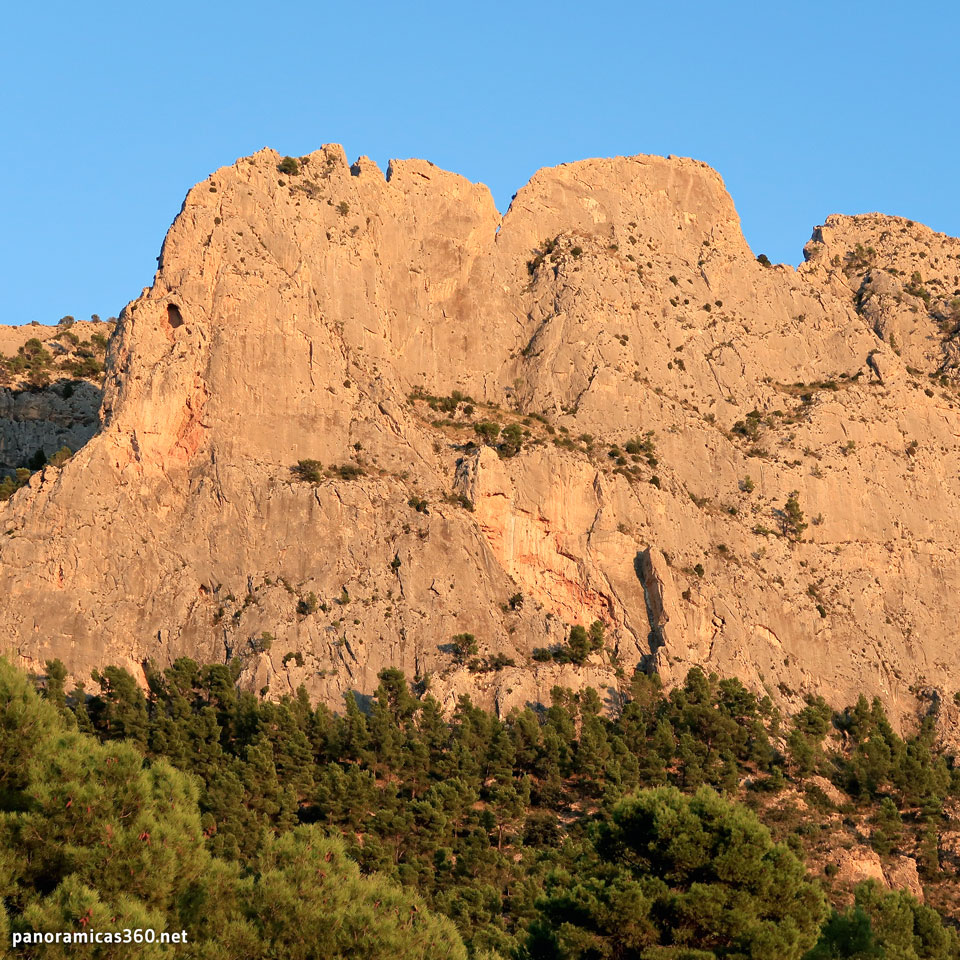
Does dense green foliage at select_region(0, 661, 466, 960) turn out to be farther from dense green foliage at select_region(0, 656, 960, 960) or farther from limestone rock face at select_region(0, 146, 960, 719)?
limestone rock face at select_region(0, 146, 960, 719)

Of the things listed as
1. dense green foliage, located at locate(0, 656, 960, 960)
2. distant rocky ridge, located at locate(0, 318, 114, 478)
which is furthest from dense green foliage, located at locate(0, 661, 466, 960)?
distant rocky ridge, located at locate(0, 318, 114, 478)

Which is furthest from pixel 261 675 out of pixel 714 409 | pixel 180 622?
pixel 714 409

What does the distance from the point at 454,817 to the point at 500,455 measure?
22.7 metres

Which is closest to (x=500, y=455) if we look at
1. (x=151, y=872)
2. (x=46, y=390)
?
(x=46, y=390)

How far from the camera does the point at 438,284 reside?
3792 inches

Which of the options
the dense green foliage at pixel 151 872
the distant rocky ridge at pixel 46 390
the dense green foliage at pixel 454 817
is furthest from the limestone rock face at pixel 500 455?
the dense green foliage at pixel 151 872

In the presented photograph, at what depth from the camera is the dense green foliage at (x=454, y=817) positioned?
125ft

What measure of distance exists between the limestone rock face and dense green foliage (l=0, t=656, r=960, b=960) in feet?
10.2

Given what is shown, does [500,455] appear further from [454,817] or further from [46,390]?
[46,390]

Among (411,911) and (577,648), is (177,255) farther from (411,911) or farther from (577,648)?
(411,911)

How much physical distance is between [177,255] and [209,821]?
46268mm

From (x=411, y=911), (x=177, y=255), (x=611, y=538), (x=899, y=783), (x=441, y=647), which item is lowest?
(x=411, y=911)

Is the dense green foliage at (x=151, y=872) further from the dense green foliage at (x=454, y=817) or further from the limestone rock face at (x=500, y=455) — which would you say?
the limestone rock face at (x=500, y=455)

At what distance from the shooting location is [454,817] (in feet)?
230
